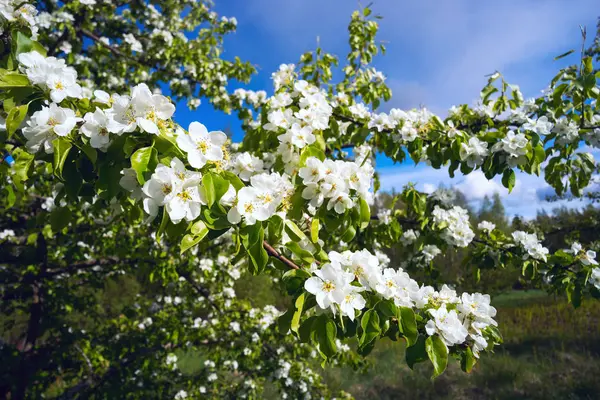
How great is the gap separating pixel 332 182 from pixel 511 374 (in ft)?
27.1

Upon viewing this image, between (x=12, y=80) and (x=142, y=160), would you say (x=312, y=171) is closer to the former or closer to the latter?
(x=142, y=160)

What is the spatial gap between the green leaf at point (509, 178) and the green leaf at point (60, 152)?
232cm

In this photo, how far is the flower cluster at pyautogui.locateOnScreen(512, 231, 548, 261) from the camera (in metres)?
2.66

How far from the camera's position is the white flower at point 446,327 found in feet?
4.07

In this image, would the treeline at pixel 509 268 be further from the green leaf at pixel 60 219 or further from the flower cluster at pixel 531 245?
the green leaf at pixel 60 219

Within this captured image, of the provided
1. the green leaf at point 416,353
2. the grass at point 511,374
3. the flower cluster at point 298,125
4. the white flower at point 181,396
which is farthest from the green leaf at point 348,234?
the grass at point 511,374

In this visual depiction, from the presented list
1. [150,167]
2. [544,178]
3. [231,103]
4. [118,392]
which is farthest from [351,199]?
[118,392]

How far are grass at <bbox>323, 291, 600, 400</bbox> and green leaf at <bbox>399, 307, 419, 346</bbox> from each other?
6.56 m

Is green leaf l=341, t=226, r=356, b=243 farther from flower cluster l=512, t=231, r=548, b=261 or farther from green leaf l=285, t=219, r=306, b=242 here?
flower cluster l=512, t=231, r=548, b=261

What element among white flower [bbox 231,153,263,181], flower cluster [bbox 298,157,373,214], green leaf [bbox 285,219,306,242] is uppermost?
white flower [bbox 231,153,263,181]

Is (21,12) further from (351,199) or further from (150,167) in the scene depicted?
(351,199)

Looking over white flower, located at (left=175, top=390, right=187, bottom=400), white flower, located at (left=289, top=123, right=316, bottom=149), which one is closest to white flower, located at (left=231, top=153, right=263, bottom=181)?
white flower, located at (left=289, top=123, right=316, bottom=149)

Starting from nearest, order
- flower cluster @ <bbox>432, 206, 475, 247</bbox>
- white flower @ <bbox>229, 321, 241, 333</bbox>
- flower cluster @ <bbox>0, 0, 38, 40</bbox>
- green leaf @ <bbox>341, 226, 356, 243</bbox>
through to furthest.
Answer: green leaf @ <bbox>341, 226, 356, 243</bbox> < flower cluster @ <bbox>0, 0, 38, 40</bbox> < flower cluster @ <bbox>432, 206, 475, 247</bbox> < white flower @ <bbox>229, 321, 241, 333</bbox>

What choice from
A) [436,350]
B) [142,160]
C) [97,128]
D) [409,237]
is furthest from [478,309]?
[409,237]
